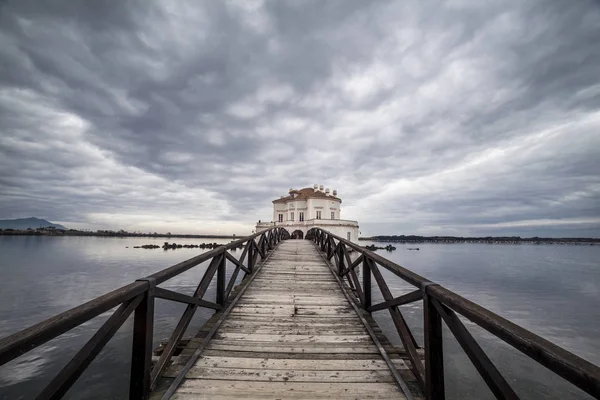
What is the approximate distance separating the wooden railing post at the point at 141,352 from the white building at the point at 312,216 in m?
34.7

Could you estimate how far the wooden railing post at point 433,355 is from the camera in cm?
251

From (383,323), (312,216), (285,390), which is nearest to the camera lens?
(285,390)

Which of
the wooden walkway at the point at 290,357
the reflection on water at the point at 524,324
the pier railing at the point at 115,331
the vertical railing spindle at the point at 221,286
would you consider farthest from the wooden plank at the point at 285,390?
the reflection on water at the point at 524,324

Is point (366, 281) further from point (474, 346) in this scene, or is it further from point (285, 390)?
point (474, 346)

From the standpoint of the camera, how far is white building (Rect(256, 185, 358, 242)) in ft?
125

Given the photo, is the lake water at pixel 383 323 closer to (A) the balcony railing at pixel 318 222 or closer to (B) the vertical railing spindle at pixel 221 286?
(B) the vertical railing spindle at pixel 221 286

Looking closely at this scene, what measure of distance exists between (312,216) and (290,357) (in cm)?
3897

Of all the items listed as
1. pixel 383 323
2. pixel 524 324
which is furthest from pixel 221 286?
pixel 524 324

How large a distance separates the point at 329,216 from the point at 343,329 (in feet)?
128

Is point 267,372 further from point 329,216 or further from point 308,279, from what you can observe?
point 329,216

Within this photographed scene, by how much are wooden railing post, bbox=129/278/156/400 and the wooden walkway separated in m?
0.35

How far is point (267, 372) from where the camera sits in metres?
3.10

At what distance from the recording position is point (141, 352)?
259 cm

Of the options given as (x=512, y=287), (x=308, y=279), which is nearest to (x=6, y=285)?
(x=308, y=279)
